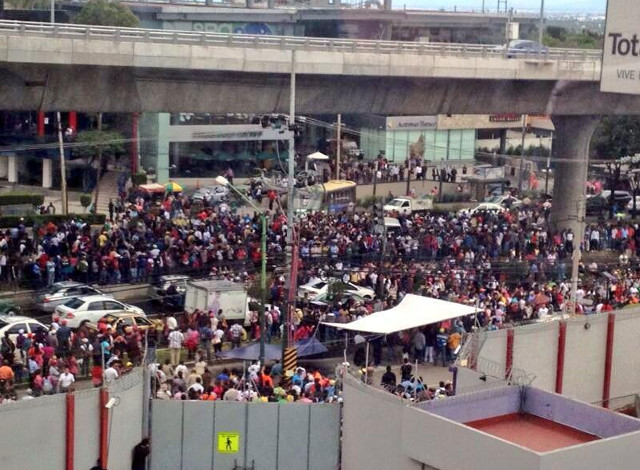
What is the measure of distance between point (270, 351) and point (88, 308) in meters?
3.81

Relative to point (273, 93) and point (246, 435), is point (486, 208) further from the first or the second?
point (246, 435)

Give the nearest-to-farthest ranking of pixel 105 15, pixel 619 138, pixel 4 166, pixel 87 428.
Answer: pixel 87 428
pixel 4 166
pixel 619 138
pixel 105 15

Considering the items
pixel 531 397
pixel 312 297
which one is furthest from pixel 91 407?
pixel 312 297

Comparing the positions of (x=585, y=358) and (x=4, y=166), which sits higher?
(x=4, y=166)

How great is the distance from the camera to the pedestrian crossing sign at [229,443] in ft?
49.2

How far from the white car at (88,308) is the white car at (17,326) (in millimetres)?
1202

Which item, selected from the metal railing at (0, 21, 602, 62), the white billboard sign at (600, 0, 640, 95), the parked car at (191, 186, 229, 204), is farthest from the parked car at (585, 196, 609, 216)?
the white billboard sign at (600, 0, 640, 95)

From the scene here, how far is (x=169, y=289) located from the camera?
84.3 feet

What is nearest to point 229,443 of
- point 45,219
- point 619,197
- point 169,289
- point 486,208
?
point 169,289

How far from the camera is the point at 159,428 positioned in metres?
14.9

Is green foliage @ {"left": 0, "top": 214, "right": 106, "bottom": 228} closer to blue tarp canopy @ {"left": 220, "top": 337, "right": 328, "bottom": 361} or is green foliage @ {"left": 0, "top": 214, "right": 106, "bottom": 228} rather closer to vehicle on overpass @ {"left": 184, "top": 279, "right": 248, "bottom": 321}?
vehicle on overpass @ {"left": 184, "top": 279, "right": 248, "bottom": 321}

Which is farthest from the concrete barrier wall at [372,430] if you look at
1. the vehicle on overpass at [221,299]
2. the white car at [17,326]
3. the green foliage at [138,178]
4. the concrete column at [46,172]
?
the concrete column at [46,172]

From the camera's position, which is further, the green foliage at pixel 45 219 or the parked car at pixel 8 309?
the green foliage at pixel 45 219

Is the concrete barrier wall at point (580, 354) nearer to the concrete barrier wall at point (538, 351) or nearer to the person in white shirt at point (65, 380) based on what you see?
the concrete barrier wall at point (538, 351)
